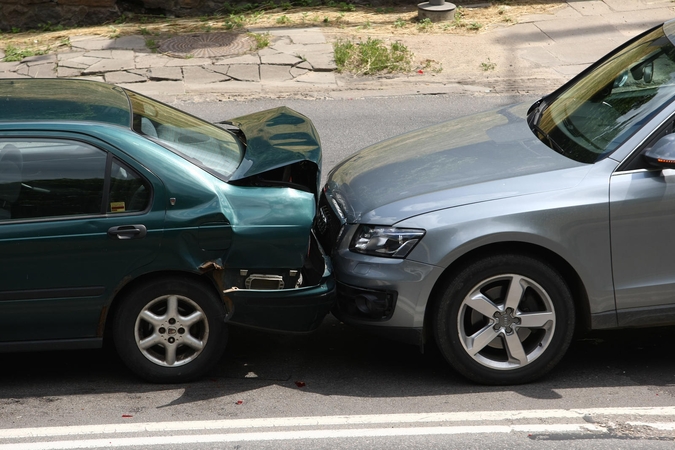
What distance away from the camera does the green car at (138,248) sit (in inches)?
183

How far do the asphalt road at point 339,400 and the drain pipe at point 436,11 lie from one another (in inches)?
360

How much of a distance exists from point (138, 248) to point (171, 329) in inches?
19.0

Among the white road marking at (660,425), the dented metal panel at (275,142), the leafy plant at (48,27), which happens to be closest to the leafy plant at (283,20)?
the leafy plant at (48,27)

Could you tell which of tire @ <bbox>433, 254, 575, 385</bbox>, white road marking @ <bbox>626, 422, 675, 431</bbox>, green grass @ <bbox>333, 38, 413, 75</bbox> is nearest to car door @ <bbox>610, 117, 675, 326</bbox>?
tire @ <bbox>433, 254, 575, 385</bbox>

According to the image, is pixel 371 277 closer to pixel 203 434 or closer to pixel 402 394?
pixel 402 394

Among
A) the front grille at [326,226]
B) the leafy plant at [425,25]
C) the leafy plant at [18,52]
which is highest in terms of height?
the leafy plant at [425,25]

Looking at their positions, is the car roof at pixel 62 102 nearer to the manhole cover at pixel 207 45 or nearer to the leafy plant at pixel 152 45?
the manhole cover at pixel 207 45

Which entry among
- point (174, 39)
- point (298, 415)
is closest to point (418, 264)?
point (298, 415)

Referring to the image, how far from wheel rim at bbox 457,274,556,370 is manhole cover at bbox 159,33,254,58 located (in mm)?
8683

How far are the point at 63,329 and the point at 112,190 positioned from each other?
0.78 meters

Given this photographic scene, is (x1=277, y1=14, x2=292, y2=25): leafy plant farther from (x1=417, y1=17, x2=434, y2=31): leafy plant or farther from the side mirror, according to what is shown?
the side mirror

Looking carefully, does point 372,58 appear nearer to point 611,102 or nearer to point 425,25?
point 425,25

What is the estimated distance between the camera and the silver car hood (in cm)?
471

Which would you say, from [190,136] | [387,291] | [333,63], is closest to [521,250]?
[387,291]
